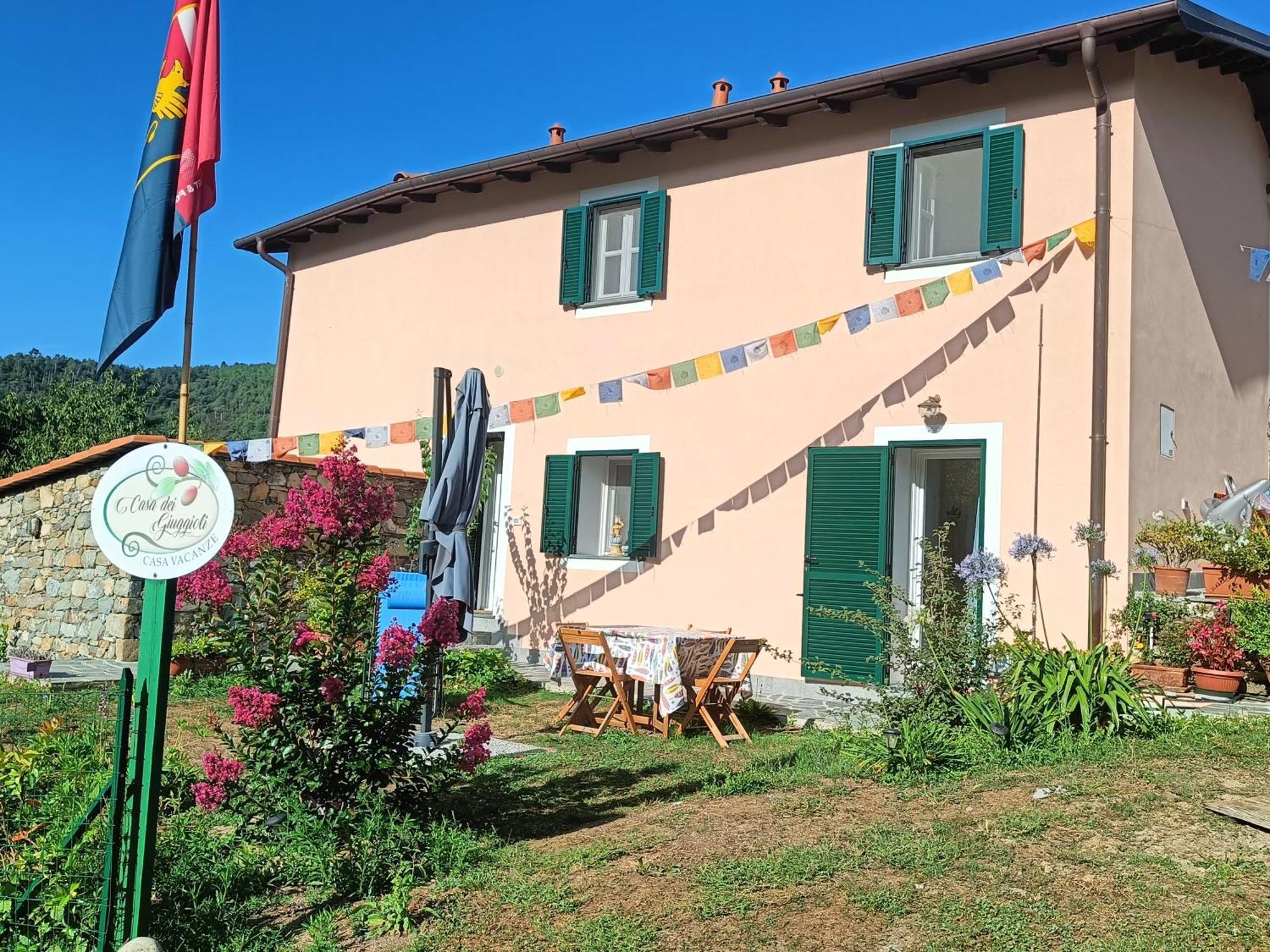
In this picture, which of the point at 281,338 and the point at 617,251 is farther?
the point at 281,338

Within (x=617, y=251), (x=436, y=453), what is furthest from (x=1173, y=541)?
(x=617, y=251)

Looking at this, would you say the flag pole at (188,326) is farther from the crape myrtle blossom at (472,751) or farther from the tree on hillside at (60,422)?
the tree on hillside at (60,422)

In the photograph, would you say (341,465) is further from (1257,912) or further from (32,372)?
(32,372)

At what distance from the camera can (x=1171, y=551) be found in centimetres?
779

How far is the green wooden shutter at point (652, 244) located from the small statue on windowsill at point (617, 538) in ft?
7.25

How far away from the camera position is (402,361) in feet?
41.5

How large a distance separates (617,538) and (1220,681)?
17.6 ft

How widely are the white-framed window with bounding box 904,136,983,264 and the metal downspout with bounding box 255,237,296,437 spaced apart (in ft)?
27.7

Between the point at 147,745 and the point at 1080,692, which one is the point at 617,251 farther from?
the point at 147,745

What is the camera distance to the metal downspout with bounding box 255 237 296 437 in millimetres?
14172

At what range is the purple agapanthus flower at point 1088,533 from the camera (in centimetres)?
769

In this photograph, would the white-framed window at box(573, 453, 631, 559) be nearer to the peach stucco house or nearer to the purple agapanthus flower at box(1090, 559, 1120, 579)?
the peach stucco house

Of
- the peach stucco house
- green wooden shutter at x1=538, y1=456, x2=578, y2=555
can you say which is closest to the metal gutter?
the peach stucco house

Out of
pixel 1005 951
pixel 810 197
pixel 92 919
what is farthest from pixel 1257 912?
pixel 810 197
